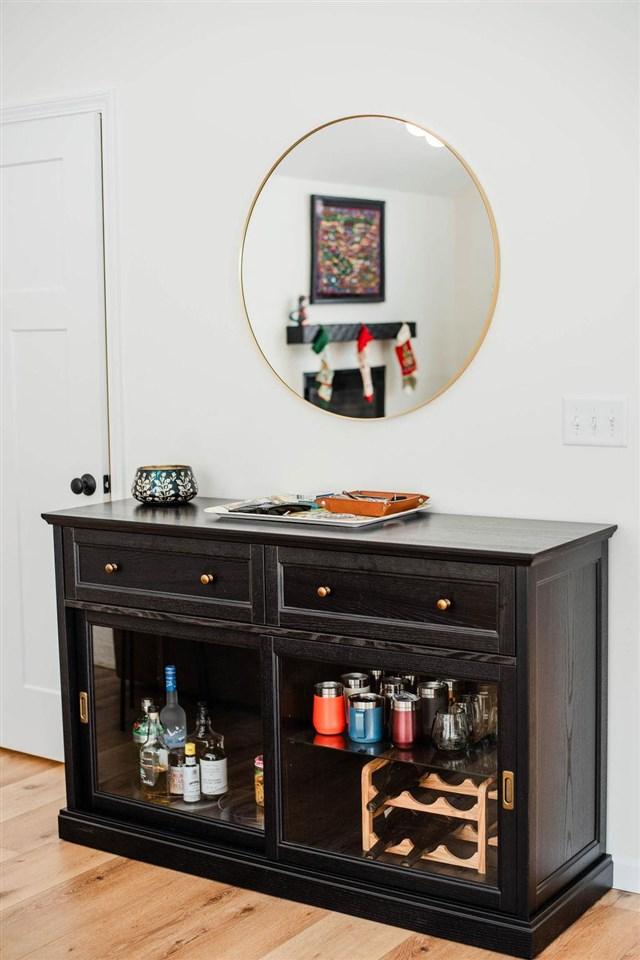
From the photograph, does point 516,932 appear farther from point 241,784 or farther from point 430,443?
point 430,443

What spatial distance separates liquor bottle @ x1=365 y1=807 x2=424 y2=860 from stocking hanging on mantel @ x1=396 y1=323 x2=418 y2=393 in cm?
100

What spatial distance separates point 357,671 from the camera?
2.61 meters

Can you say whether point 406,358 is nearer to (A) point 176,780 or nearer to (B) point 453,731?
(B) point 453,731

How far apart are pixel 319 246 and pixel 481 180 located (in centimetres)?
46

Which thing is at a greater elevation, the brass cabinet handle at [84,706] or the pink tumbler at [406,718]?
the pink tumbler at [406,718]

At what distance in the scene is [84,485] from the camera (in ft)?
11.2

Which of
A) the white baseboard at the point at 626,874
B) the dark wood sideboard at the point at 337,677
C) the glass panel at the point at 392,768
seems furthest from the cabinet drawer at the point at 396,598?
the white baseboard at the point at 626,874

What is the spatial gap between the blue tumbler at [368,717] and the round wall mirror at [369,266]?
73 centimetres

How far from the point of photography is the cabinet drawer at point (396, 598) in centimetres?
230

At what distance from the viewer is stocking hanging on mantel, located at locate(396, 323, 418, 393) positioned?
9.28 feet

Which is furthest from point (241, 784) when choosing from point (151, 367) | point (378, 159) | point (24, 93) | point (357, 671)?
point (24, 93)

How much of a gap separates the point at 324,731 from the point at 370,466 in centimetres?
69

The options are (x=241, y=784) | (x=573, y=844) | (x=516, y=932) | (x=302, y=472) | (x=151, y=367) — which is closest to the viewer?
(x=516, y=932)

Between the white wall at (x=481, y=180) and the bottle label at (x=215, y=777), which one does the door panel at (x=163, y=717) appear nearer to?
the bottle label at (x=215, y=777)
